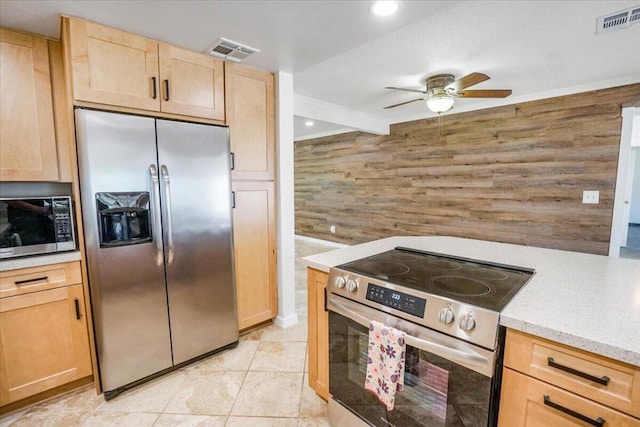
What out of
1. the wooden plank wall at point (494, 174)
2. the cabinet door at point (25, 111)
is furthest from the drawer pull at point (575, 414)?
the wooden plank wall at point (494, 174)

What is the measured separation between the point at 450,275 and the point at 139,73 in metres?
2.17

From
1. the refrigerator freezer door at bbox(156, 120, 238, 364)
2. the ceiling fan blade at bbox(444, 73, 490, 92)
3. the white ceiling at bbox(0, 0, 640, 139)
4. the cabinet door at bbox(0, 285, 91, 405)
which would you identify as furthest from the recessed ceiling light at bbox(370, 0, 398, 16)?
the cabinet door at bbox(0, 285, 91, 405)

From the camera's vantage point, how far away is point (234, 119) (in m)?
2.25

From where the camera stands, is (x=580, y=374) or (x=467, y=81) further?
(x=467, y=81)

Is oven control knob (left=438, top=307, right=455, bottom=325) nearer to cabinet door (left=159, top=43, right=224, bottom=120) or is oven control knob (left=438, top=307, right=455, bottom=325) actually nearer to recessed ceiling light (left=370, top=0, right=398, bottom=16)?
recessed ceiling light (left=370, top=0, right=398, bottom=16)

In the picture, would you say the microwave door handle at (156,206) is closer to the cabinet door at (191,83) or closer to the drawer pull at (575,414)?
Result: the cabinet door at (191,83)

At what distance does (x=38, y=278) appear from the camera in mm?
1662

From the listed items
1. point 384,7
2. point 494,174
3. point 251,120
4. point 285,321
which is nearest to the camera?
point 384,7

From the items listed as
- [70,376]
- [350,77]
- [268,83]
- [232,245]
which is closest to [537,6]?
[350,77]

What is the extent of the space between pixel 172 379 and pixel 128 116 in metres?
1.75

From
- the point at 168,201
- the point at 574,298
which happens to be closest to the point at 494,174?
the point at 574,298

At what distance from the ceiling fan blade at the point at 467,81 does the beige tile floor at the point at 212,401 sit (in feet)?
8.52

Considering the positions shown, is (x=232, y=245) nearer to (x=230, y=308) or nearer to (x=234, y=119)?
(x=230, y=308)

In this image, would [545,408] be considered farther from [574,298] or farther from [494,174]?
[494,174]
